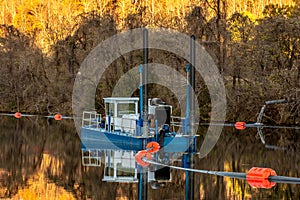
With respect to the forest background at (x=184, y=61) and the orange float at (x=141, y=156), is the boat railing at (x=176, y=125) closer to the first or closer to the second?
the orange float at (x=141, y=156)

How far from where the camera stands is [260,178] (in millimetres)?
20656

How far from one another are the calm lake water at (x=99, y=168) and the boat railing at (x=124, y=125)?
8.04ft

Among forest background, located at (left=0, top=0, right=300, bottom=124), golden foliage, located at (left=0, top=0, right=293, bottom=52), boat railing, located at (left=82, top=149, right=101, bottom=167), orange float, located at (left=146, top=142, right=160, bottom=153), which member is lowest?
boat railing, located at (left=82, top=149, right=101, bottom=167)

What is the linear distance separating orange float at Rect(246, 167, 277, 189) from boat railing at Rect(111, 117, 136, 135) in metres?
10.2

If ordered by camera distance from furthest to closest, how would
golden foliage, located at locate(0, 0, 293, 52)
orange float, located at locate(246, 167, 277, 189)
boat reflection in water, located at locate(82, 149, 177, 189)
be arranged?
golden foliage, located at locate(0, 0, 293, 52)
boat reflection in water, located at locate(82, 149, 177, 189)
orange float, located at locate(246, 167, 277, 189)

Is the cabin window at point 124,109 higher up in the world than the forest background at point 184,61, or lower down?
lower down

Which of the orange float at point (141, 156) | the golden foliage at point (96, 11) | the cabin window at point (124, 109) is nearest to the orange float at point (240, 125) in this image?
the golden foliage at point (96, 11)

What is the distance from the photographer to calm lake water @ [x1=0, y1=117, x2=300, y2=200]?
18922mm

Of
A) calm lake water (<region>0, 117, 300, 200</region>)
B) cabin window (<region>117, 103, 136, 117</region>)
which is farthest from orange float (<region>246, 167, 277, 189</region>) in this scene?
cabin window (<region>117, 103, 136, 117</region>)

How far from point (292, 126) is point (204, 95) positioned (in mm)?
8596

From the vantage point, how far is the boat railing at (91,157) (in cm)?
2573

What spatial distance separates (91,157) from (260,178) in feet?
32.4

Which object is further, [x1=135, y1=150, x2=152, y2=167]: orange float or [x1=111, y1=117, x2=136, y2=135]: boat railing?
[x1=111, y1=117, x2=136, y2=135]: boat railing

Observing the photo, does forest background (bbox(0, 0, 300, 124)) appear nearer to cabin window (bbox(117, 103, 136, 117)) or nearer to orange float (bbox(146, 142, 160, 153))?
cabin window (bbox(117, 103, 136, 117))
